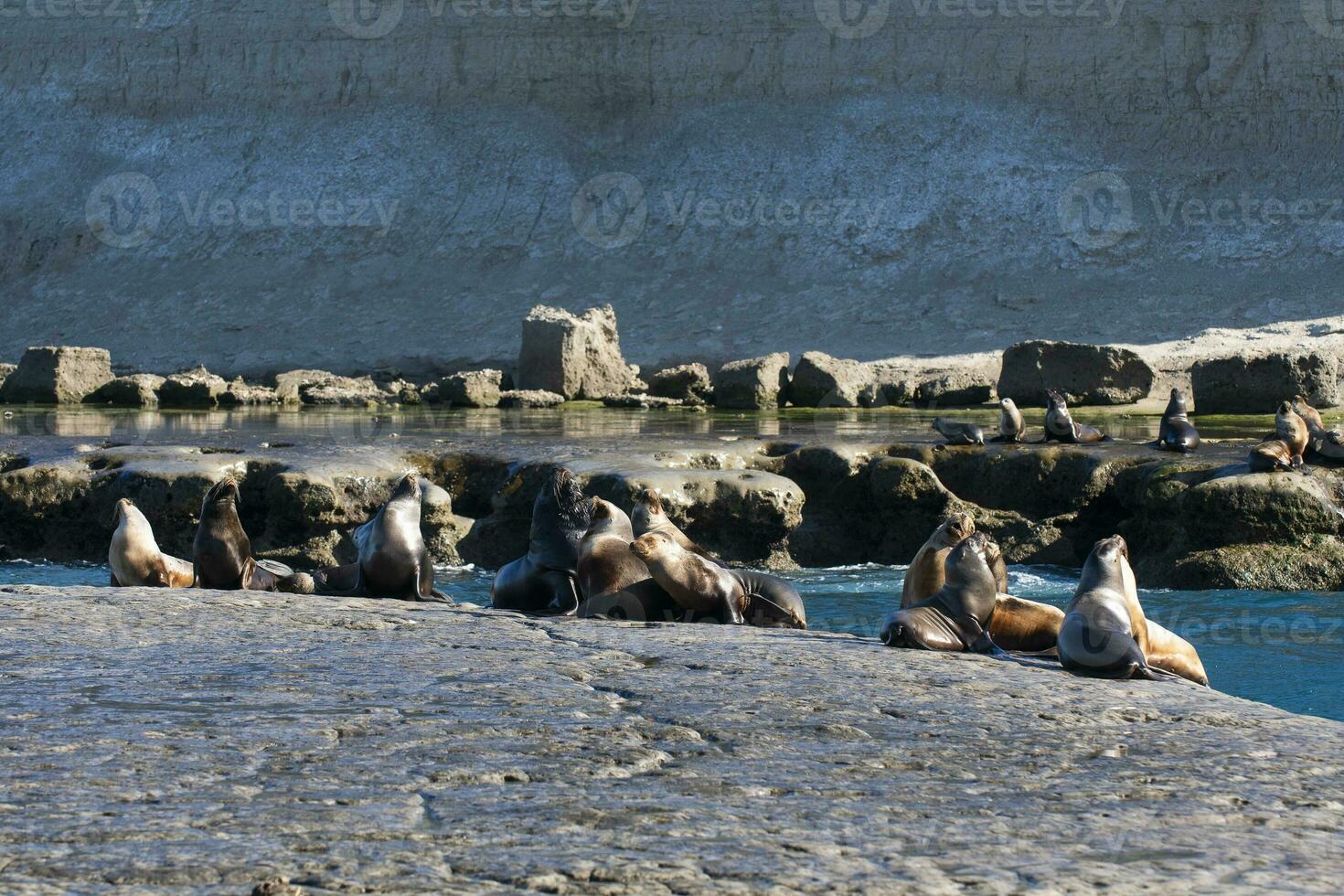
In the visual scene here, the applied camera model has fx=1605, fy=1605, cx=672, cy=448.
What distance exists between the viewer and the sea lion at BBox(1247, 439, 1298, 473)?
12875mm

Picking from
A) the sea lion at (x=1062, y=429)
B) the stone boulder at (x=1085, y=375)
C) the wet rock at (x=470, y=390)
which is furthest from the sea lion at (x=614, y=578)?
the wet rock at (x=470, y=390)

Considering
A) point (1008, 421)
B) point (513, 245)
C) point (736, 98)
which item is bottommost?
point (1008, 421)

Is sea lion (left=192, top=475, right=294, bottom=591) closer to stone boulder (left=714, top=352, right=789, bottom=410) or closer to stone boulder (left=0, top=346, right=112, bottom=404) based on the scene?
stone boulder (left=714, top=352, right=789, bottom=410)

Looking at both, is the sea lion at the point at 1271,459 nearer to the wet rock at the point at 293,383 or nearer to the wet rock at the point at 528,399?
the wet rock at the point at 528,399

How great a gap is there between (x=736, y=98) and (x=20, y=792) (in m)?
45.8

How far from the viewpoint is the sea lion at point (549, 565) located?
341 inches

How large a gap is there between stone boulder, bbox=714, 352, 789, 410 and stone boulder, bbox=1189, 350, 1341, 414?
6967 mm

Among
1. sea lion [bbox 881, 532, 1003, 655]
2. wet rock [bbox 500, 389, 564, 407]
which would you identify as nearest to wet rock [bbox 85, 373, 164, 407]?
wet rock [bbox 500, 389, 564, 407]

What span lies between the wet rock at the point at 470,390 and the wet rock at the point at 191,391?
13.5ft

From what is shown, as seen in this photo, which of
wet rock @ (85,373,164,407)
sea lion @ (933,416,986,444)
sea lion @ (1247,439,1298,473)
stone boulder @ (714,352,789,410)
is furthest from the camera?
wet rock @ (85,373,164,407)

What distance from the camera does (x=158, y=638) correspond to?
258 inches

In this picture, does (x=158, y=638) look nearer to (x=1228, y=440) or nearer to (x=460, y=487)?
(x=460, y=487)

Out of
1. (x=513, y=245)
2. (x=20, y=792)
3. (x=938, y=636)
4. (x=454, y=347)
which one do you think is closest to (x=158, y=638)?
(x=20, y=792)

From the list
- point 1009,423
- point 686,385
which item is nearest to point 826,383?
point 686,385
